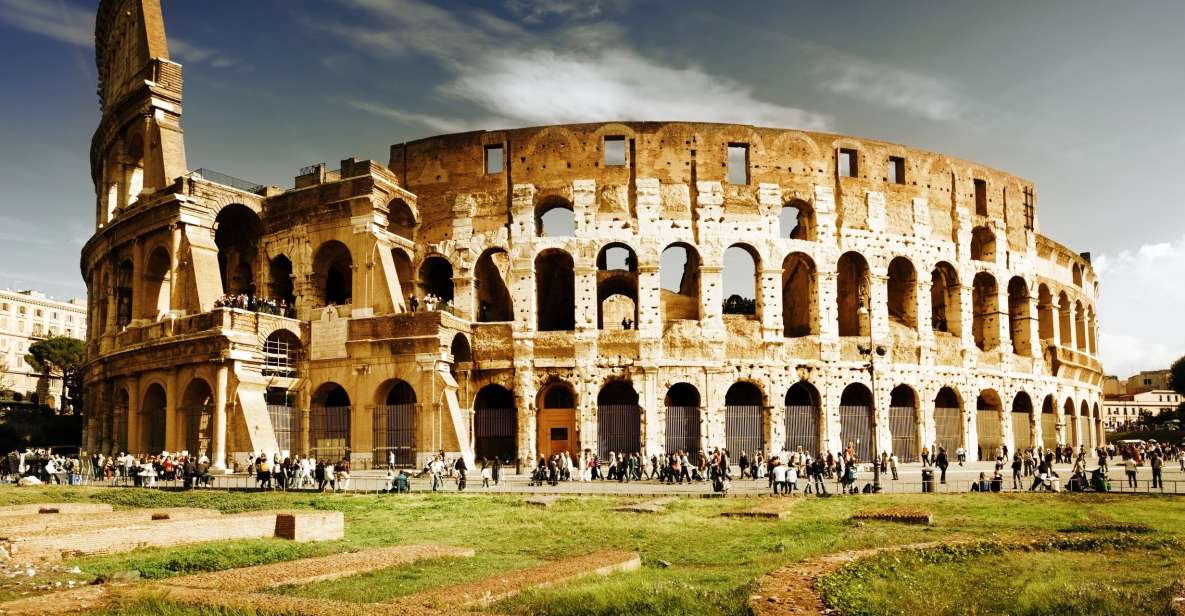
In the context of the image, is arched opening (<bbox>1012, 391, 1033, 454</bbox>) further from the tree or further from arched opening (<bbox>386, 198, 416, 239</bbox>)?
the tree

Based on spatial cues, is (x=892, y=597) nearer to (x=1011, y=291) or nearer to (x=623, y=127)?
(x=623, y=127)

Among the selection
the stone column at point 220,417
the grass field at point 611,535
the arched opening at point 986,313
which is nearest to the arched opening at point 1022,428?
the arched opening at point 986,313

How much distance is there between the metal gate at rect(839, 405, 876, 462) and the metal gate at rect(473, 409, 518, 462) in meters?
10.8

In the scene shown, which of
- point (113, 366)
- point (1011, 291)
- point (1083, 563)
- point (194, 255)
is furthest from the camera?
point (1011, 291)

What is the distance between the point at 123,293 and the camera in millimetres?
34906

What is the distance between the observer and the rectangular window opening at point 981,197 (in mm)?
36344

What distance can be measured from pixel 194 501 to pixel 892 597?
1502 cm

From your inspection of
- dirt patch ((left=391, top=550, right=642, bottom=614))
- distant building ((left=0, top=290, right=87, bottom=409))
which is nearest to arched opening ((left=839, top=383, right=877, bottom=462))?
dirt patch ((left=391, top=550, right=642, bottom=614))

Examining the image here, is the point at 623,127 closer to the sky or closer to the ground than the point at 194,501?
closer to the sky

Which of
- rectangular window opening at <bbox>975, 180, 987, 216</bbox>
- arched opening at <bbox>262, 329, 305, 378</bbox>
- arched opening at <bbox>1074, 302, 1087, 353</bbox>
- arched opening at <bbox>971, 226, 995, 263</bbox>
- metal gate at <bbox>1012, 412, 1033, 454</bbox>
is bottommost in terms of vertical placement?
metal gate at <bbox>1012, 412, 1033, 454</bbox>

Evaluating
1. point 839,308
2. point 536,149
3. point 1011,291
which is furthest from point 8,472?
point 1011,291

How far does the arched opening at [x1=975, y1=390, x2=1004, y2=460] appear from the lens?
3509 cm

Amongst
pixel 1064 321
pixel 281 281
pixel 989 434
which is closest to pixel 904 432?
pixel 989 434

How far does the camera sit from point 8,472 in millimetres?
29250
